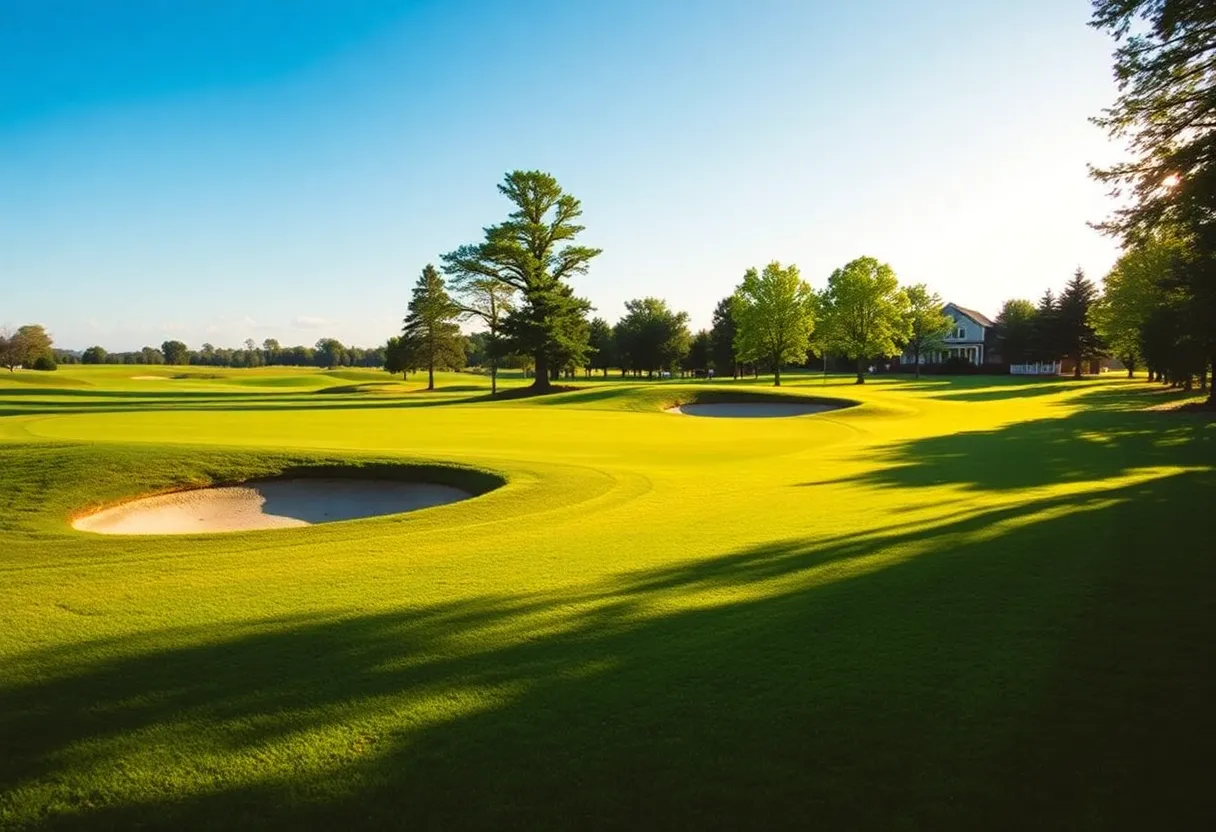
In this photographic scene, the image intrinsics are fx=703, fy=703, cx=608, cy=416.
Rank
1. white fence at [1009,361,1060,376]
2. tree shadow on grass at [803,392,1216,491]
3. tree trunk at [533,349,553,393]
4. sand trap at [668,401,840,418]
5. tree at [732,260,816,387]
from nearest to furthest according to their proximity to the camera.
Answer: tree shadow on grass at [803,392,1216,491] → sand trap at [668,401,840,418] → tree trunk at [533,349,553,393] → tree at [732,260,816,387] → white fence at [1009,361,1060,376]

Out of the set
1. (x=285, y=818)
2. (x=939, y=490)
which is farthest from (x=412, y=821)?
(x=939, y=490)

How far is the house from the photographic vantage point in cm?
10312

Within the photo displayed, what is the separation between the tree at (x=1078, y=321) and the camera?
227 feet

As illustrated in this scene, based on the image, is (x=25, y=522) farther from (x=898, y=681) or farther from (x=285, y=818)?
(x=898, y=681)

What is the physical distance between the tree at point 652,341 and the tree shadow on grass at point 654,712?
89.0m

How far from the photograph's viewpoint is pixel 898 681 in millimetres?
5035

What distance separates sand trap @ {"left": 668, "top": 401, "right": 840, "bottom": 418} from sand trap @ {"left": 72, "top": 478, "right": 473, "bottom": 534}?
26.5 m

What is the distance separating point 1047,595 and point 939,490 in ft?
22.8

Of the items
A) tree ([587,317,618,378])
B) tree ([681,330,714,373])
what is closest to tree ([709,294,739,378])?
tree ([681,330,714,373])

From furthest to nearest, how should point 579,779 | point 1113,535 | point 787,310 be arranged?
point 787,310 < point 1113,535 < point 579,779

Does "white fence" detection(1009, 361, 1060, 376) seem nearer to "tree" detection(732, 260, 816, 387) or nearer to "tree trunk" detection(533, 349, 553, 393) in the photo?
"tree" detection(732, 260, 816, 387)

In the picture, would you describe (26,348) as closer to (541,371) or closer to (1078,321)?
(541,371)

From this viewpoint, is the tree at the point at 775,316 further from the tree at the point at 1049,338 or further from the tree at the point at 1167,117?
the tree at the point at 1167,117

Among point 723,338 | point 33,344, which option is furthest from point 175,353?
point 723,338
